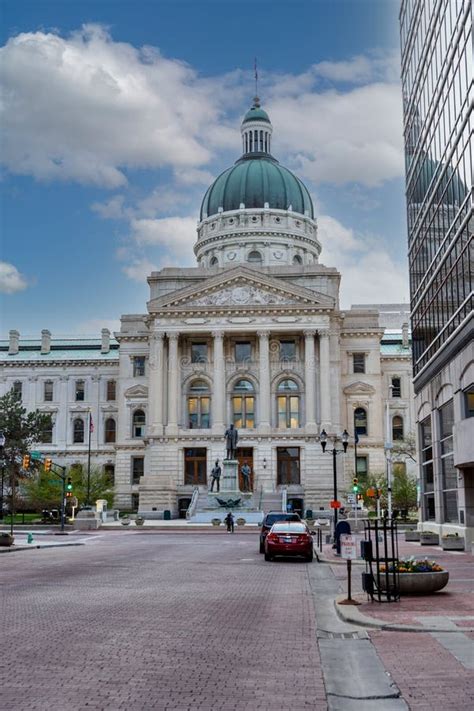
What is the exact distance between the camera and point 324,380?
89125mm

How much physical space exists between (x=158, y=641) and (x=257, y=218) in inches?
4162

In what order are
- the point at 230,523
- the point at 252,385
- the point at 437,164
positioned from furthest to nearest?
the point at 252,385 < the point at 230,523 < the point at 437,164

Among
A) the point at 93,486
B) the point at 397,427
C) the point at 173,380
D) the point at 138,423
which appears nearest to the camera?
the point at 173,380

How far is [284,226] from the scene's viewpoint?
118 meters

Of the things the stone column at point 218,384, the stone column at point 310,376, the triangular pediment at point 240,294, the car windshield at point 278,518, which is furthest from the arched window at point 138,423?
the car windshield at point 278,518

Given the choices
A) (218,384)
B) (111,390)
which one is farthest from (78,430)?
(218,384)

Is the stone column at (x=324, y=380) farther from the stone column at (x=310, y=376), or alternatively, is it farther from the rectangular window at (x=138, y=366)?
the rectangular window at (x=138, y=366)

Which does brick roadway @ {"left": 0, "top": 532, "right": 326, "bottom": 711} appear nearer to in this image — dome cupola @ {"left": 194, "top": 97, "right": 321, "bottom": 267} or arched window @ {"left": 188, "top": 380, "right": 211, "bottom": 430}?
arched window @ {"left": 188, "top": 380, "right": 211, "bottom": 430}

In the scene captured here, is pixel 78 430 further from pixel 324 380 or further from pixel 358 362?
pixel 324 380

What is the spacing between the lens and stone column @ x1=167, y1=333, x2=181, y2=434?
3546 inches

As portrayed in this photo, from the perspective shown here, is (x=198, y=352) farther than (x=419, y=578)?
Yes

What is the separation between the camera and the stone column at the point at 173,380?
90062mm

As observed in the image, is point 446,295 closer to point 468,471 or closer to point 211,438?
point 468,471

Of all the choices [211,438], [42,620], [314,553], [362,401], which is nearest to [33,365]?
[211,438]
